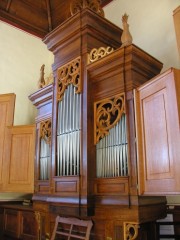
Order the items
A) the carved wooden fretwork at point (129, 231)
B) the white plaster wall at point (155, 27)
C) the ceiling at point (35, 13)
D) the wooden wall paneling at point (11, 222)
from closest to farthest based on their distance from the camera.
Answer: the carved wooden fretwork at point (129, 231) → the white plaster wall at point (155, 27) → the wooden wall paneling at point (11, 222) → the ceiling at point (35, 13)

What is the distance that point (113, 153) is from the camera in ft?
9.86

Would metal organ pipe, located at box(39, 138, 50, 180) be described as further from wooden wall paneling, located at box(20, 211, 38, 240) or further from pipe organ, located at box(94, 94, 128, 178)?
pipe organ, located at box(94, 94, 128, 178)

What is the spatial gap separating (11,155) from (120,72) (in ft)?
8.69

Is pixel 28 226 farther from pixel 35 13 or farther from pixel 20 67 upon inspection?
pixel 35 13

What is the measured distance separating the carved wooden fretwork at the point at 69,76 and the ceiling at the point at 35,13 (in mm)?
2509

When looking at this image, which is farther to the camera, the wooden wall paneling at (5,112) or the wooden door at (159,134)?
the wooden wall paneling at (5,112)

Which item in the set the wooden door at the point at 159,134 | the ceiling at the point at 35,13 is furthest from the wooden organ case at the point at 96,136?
the ceiling at the point at 35,13

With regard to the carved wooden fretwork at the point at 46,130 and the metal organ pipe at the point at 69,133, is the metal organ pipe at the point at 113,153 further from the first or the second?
the carved wooden fretwork at the point at 46,130

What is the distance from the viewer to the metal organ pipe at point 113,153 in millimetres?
2904

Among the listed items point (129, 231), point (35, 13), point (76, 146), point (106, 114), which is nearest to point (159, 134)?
point (106, 114)

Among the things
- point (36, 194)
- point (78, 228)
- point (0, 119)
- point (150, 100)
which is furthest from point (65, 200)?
point (0, 119)

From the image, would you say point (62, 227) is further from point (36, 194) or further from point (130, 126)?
point (130, 126)

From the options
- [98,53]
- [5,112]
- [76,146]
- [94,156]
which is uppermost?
[98,53]

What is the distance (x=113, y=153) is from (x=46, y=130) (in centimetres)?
154
